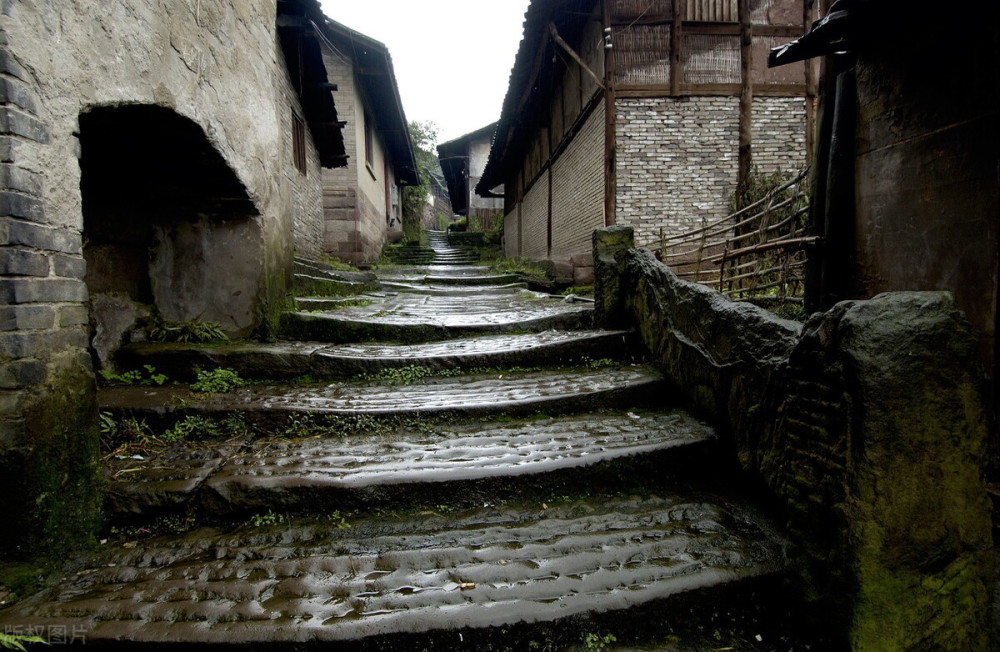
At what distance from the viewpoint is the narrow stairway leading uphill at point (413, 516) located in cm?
160

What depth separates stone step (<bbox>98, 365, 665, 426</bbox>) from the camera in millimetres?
2750

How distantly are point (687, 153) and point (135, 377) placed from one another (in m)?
8.88

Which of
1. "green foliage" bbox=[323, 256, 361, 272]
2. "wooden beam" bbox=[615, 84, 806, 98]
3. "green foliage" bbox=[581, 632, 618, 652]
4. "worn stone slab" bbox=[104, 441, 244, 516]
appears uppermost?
"wooden beam" bbox=[615, 84, 806, 98]

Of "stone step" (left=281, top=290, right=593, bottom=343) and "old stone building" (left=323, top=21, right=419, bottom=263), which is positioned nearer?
"stone step" (left=281, top=290, right=593, bottom=343)

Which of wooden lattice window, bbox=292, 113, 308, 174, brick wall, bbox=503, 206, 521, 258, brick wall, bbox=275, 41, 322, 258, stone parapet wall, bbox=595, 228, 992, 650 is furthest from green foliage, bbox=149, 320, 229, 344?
brick wall, bbox=503, 206, 521, 258

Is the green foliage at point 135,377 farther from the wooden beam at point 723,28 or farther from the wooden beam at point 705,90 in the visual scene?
the wooden beam at point 723,28

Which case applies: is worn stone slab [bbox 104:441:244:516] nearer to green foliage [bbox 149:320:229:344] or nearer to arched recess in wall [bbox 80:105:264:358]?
green foliage [bbox 149:320:229:344]

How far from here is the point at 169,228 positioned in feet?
12.2

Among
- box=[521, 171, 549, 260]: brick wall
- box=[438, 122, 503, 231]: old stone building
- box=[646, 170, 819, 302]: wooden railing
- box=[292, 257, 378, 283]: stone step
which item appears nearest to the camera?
box=[646, 170, 819, 302]: wooden railing

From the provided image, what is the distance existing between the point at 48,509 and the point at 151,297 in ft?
7.61

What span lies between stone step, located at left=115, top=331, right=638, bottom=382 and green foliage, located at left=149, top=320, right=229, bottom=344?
0.16 metres

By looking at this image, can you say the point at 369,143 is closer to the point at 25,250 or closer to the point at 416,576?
the point at 25,250

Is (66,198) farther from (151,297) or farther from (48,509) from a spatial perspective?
(151,297)

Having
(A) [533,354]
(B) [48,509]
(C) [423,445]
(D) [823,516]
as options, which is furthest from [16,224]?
(D) [823,516]
